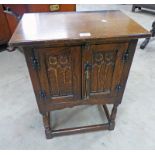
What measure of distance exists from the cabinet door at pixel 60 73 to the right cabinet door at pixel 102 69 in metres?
0.04

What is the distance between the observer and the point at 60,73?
0.95m

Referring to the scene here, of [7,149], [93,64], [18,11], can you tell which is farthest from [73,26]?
[18,11]

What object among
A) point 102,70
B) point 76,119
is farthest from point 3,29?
point 102,70

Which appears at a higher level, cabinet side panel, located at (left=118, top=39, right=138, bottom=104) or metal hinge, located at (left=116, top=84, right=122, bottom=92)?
cabinet side panel, located at (left=118, top=39, right=138, bottom=104)

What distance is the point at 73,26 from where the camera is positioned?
0.94m

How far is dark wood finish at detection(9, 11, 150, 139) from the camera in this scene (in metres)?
0.82

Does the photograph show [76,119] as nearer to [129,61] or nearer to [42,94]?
[42,94]

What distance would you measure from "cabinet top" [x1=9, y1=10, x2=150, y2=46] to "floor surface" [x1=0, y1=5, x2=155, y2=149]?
2.86ft

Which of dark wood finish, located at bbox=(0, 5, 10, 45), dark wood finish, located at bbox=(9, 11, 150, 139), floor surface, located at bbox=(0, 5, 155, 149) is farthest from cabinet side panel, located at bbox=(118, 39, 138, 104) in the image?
dark wood finish, located at bbox=(0, 5, 10, 45)

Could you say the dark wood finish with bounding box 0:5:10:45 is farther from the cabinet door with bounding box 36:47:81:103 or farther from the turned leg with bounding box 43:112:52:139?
the cabinet door with bounding box 36:47:81:103

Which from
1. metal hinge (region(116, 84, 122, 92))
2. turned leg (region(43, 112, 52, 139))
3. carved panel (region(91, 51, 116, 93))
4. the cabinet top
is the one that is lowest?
turned leg (region(43, 112, 52, 139))

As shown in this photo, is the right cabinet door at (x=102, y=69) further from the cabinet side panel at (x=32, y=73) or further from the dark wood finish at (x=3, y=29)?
the dark wood finish at (x=3, y=29)

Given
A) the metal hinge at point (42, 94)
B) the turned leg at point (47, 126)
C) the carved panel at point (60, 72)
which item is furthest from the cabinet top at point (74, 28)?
the turned leg at point (47, 126)
